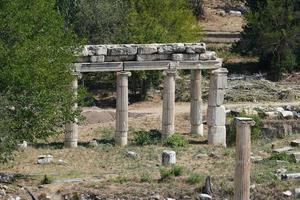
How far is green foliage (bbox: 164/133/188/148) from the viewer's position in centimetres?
4341

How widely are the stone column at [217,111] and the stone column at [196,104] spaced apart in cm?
81

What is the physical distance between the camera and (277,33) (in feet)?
195

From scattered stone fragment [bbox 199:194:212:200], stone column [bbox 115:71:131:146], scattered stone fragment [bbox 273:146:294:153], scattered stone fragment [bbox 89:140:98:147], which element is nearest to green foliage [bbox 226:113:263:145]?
scattered stone fragment [bbox 273:146:294:153]

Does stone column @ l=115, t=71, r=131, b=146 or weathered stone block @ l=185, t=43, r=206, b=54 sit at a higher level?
weathered stone block @ l=185, t=43, r=206, b=54

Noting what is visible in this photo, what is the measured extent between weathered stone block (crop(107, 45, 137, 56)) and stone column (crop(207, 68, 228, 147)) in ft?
12.6

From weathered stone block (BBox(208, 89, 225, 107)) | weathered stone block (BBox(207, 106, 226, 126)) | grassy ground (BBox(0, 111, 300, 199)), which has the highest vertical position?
weathered stone block (BBox(208, 89, 225, 107))

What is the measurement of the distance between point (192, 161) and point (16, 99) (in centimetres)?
844

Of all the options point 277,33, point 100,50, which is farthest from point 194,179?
point 277,33

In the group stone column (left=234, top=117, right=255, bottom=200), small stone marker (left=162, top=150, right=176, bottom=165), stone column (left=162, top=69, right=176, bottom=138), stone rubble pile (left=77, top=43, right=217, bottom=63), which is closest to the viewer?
stone column (left=234, top=117, right=255, bottom=200)

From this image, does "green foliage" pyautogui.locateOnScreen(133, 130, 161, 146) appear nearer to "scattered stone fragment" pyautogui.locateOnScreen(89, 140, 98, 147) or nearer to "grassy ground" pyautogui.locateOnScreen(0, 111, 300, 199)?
"grassy ground" pyautogui.locateOnScreen(0, 111, 300, 199)

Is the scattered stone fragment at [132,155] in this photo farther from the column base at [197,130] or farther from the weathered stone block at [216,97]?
the column base at [197,130]

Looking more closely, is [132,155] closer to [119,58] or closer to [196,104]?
[119,58]

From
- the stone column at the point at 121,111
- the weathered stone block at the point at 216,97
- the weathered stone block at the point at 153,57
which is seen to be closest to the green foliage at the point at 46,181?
the stone column at the point at 121,111

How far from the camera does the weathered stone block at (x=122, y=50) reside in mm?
43000
